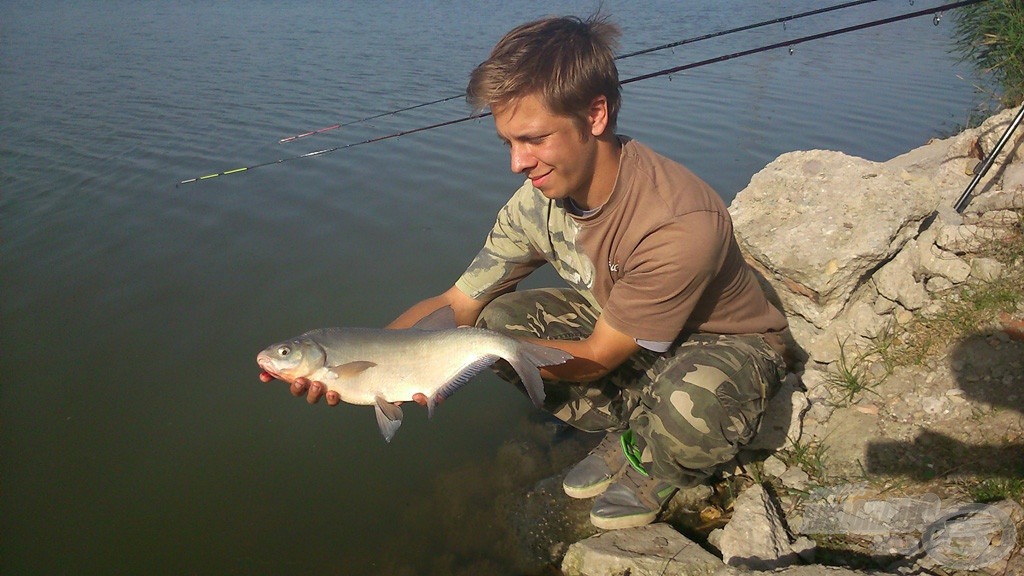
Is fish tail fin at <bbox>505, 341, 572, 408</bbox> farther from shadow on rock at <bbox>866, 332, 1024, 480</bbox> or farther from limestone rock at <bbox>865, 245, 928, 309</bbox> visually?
limestone rock at <bbox>865, 245, 928, 309</bbox>

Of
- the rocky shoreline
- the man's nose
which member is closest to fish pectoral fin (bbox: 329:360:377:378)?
the man's nose

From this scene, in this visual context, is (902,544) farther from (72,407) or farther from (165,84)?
(165,84)

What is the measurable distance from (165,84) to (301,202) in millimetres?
5217

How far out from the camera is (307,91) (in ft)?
32.6

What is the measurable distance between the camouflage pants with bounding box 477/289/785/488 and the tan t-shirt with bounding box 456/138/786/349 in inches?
5.9

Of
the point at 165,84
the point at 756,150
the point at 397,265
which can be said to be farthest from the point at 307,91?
the point at 756,150

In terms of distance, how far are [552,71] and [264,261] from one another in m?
3.65

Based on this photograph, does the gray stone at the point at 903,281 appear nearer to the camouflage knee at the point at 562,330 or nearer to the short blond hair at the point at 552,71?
the camouflage knee at the point at 562,330

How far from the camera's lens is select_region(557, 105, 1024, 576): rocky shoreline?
8.84ft

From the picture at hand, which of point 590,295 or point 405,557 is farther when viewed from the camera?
point 590,295

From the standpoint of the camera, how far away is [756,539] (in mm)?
2756

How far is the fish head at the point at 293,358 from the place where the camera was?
2.86 metres

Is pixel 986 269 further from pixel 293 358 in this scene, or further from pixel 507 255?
pixel 293 358

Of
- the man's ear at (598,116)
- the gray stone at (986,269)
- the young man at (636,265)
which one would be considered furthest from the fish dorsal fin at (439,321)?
the gray stone at (986,269)
